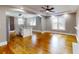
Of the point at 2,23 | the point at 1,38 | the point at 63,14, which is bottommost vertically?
the point at 1,38

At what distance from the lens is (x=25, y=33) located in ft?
22.3

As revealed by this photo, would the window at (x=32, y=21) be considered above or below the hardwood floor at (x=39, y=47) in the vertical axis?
above

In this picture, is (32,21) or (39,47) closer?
(39,47)

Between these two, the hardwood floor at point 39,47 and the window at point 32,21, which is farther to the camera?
the window at point 32,21

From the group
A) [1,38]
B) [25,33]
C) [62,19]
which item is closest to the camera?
[1,38]

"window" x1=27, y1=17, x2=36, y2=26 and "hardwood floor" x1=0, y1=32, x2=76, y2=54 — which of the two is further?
"window" x1=27, y1=17, x2=36, y2=26

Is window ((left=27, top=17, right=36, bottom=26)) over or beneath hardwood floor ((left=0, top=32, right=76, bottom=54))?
over

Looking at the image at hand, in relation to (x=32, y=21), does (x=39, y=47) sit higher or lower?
lower

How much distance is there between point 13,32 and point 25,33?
88 centimetres
